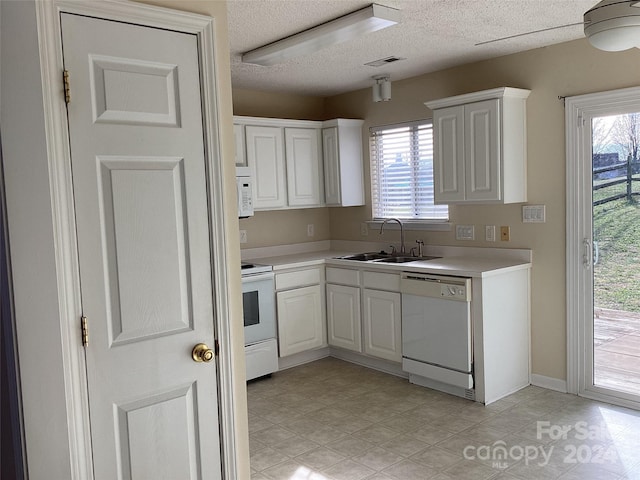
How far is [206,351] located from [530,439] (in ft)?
7.48

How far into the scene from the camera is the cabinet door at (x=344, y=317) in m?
4.76

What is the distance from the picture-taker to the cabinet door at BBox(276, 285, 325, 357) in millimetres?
4711

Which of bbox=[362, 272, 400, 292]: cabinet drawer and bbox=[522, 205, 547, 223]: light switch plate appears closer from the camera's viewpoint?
bbox=[522, 205, 547, 223]: light switch plate

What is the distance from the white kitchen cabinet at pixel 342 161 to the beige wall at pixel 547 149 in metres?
1.16

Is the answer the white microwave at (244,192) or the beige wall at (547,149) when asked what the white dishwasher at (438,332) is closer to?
the beige wall at (547,149)

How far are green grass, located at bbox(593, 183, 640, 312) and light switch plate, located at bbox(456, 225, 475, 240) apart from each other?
3.19 feet

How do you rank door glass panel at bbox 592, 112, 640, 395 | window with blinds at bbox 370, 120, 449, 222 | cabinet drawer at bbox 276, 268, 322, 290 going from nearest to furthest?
door glass panel at bbox 592, 112, 640, 395 → cabinet drawer at bbox 276, 268, 322, 290 → window with blinds at bbox 370, 120, 449, 222

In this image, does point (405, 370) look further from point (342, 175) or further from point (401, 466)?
point (342, 175)

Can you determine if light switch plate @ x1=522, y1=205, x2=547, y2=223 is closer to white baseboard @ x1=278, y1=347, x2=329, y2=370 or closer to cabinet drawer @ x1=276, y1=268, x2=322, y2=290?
cabinet drawer @ x1=276, y1=268, x2=322, y2=290

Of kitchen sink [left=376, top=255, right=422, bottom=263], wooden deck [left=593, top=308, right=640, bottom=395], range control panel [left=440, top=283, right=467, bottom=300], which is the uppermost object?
kitchen sink [left=376, top=255, right=422, bottom=263]

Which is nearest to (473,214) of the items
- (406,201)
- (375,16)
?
(406,201)

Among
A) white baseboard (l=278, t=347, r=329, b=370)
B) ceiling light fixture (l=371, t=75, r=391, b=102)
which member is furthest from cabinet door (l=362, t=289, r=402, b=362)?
ceiling light fixture (l=371, t=75, r=391, b=102)

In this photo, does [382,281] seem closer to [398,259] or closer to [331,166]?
[398,259]

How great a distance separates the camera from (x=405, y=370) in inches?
171
